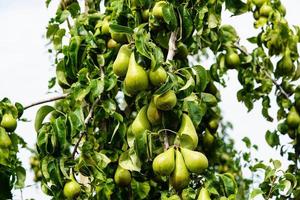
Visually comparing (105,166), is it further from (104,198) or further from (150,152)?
(150,152)

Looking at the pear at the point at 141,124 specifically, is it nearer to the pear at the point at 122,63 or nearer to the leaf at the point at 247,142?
the pear at the point at 122,63

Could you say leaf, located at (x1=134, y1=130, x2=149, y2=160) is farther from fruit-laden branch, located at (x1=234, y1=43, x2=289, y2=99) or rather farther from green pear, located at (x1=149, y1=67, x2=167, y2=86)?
fruit-laden branch, located at (x1=234, y1=43, x2=289, y2=99)

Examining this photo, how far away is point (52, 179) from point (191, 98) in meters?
0.43

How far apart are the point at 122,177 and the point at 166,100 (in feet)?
1.28

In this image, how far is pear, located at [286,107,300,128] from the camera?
2287 mm

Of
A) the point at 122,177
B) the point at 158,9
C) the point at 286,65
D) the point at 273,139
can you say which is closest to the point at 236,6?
the point at 286,65

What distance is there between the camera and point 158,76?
4.67ft

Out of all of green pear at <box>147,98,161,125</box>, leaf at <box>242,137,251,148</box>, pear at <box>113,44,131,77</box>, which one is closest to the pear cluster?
green pear at <box>147,98,161,125</box>

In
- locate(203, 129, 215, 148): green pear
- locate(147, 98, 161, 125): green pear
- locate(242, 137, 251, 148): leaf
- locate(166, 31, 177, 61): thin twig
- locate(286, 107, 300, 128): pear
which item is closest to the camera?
locate(147, 98, 161, 125): green pear

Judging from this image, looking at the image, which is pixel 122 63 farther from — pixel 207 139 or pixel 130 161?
pixel 207 139

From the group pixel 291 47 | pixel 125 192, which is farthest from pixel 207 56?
pixel 125 192

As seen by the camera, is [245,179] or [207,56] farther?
[207,56]

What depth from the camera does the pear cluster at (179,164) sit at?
136 cm

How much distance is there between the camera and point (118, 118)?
1.78m
